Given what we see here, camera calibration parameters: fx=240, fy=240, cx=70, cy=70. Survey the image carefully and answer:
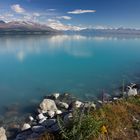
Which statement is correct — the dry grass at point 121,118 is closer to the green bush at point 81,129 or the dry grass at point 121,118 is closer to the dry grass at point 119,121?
the dry grass at point 119,121

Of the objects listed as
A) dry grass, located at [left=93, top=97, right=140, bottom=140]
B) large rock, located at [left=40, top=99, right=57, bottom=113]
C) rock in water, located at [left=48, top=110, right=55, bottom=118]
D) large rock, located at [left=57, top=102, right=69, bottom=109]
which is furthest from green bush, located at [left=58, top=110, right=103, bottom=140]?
large rock, located at [left=57, top=102, right=69, bottom=109]

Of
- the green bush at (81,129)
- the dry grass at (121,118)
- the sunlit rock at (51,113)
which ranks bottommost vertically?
the sunlit rock at (51,113)

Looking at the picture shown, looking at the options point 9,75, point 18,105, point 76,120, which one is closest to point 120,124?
point 76,120

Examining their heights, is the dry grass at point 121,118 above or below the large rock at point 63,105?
above

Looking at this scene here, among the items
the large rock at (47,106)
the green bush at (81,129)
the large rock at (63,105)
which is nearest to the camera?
the green bush at (81,129)

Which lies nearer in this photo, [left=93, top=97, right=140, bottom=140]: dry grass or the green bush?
the green bush

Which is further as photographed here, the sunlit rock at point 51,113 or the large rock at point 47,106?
the large rock at point 47,106

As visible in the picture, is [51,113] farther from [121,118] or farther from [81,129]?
[81,129]

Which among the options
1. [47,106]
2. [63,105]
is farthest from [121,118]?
[63,105]

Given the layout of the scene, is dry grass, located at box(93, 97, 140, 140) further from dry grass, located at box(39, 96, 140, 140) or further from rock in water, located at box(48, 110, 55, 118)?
rock in water, located at box(48, 110, 55, 118)

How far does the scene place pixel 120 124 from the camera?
8.09 m

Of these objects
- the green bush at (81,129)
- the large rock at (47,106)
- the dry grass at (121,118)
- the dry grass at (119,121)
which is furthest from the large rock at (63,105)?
the green bush at (81,129)

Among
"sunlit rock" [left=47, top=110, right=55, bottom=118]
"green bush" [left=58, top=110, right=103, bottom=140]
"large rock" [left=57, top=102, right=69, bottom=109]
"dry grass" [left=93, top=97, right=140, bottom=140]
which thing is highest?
"green bush" [left=58, top=110, right=103, bottom=140]

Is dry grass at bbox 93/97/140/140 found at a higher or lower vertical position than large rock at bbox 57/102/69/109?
higher
